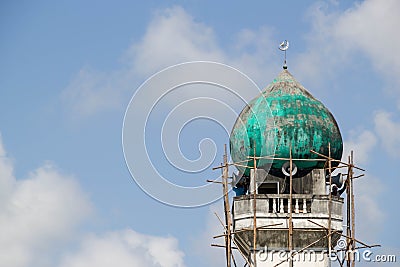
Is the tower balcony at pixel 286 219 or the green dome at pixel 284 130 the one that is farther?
the green dome at pixel 284 130

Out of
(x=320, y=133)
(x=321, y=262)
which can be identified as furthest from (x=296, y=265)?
(x=320, y=133)

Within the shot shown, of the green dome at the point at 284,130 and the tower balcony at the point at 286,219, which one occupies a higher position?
the green dome at the point at 284,130

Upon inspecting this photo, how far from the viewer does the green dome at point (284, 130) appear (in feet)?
213

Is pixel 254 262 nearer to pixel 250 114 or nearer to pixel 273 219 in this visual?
pixel 273 219

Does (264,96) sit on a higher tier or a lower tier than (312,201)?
higher

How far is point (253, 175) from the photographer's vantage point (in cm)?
6519

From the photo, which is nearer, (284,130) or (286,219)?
(286,219)

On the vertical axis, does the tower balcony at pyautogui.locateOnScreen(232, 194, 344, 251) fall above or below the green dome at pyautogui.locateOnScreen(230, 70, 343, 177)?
below

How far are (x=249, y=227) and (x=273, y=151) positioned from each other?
11.2 ft

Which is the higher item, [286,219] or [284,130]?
[284,130]

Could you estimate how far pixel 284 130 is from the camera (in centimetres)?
6500

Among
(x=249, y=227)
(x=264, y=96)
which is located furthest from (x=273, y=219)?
(x=264, y=96)

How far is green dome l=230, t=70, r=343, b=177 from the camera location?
213 ft

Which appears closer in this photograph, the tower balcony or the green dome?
the tower balcony
